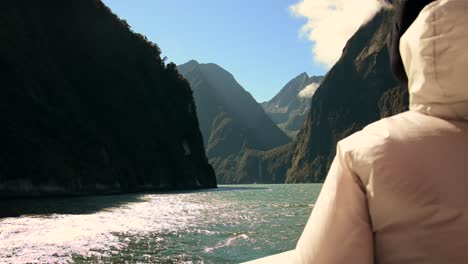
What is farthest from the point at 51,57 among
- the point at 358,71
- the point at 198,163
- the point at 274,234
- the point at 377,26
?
the point at 377,26

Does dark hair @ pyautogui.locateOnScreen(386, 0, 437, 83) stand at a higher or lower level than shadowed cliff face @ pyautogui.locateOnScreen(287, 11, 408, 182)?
lower

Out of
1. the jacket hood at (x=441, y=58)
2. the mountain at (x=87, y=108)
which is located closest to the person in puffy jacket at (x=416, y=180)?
the jacket hood at (x=441, y=58)

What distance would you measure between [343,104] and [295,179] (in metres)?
39.4

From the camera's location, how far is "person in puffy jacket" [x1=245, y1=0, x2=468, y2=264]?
81cm

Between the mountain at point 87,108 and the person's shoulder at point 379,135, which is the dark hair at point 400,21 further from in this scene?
the mountain at point 87,108

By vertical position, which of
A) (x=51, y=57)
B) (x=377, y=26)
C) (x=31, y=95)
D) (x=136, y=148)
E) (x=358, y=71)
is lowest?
(x=136, y=148)

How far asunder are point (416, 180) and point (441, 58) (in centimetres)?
26

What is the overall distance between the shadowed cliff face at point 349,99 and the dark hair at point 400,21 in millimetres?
170172

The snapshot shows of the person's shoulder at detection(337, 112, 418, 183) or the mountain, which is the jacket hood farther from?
the mountain

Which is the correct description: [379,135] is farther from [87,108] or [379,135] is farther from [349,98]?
[349,98]

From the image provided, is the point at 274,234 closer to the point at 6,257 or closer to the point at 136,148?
the point at 6,257

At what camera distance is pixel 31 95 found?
185 feet

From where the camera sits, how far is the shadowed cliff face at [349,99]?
17225 cm

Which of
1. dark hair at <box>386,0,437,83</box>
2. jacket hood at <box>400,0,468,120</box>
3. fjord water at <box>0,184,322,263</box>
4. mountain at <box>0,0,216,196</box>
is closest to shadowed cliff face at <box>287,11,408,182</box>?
mountain at <box>0,0,216,196</box>
